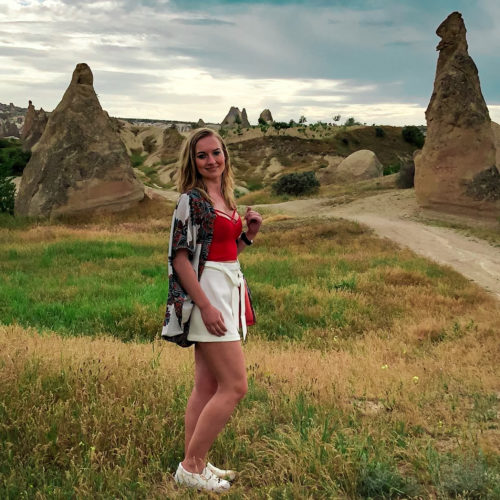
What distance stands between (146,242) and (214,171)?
12777mm

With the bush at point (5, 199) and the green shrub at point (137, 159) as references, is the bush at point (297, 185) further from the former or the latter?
the green shrub at point (137, 159)

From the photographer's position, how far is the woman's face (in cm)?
359

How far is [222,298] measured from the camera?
11.1 ft

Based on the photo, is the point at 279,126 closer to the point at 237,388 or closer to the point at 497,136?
the point at 497,136

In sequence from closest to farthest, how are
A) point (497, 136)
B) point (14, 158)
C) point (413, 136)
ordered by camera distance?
point (497, 136) → point (14, 158) → point (413, 136)

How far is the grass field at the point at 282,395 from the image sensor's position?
3.51 m

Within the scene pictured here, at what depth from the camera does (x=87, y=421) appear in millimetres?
4016

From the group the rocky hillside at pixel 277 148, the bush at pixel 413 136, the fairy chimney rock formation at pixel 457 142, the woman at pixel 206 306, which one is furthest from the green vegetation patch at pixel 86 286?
the bush at pixel 413 136

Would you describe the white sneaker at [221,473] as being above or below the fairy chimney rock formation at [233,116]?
below

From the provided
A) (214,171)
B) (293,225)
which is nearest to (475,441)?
(214,171)

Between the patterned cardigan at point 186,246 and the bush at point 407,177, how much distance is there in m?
23.9

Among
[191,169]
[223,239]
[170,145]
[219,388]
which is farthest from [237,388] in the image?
[170,145]

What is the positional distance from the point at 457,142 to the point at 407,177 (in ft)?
22.3

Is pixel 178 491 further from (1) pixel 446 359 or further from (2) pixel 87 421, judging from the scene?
(1) pixel 446 359
